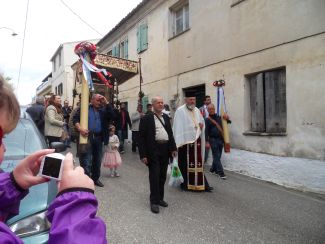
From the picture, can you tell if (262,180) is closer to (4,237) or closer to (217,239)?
(217,239)

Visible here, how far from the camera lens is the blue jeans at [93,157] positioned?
6184 millimetres

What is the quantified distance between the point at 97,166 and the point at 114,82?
7868mm

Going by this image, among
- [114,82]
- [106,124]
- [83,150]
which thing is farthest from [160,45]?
[83,150]

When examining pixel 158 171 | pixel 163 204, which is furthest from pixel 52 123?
pixel 163 204

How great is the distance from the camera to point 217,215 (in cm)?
489

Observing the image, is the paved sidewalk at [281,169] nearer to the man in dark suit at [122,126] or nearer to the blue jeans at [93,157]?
the blue jeans at [93,157]

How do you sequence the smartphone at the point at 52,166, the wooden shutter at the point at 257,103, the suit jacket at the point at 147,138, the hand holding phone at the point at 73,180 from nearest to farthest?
1. the hand holding phone at the point at 73,180
2. the smartphone at the point at 52,166
3. the suit jacket at the point at 147,138
4. the wooden shutter at the point at 257,103

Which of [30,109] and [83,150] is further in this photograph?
[30,109]

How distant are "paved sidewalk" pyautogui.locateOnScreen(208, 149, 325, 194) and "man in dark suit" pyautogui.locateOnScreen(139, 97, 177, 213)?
9.45 ft

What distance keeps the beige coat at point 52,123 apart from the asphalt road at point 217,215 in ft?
5.43

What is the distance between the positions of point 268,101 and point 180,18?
5386mm

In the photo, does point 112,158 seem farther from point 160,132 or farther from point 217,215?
point 217,215

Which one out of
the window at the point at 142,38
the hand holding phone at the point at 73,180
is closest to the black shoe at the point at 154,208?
the hand holding phone at the point at 73,180

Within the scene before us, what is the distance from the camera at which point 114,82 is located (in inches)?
548
